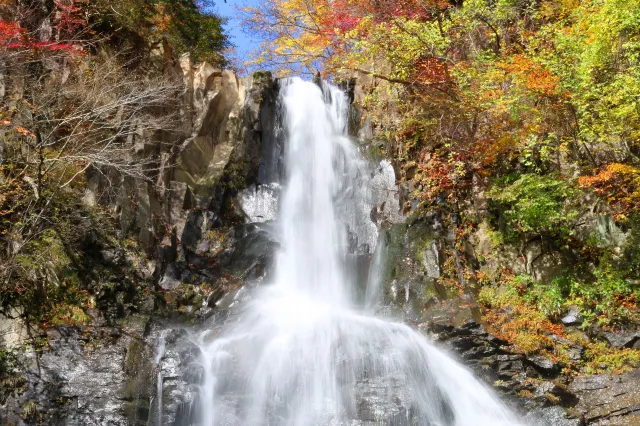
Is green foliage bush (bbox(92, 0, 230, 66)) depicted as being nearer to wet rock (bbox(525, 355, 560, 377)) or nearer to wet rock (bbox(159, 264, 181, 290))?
wet rock (bbox(159, 264, 181, 290))

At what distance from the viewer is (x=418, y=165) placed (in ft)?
45.3

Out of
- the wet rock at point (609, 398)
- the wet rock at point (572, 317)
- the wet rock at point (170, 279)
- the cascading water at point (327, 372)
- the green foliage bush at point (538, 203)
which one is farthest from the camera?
the wet rock at point (170, 279)

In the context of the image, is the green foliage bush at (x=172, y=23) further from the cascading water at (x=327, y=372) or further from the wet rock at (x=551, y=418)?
the wet rock at (x=551, y=418)

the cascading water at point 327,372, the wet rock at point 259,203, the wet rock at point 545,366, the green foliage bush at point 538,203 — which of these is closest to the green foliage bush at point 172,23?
the wet rock at point 259,203

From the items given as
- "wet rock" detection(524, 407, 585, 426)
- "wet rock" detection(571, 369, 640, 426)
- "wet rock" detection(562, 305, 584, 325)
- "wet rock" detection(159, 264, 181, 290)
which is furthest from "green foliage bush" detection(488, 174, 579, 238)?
"wet rock" detection(159, 264, 181, 290)

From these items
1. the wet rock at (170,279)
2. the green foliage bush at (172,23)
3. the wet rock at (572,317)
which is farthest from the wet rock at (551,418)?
the green foliage bush at (172,23)

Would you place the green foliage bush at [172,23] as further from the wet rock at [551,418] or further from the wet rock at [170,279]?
the wet rock at [551,418]

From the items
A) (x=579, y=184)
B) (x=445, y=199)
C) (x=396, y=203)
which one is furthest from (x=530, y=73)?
(x=396, y=203)

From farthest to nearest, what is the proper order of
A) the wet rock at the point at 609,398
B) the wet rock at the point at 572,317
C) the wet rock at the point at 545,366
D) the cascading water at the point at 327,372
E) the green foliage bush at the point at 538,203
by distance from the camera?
the green foliage bush at the point at 538,203 < the wet rock at the point at 572,317 < the wet rock at the point at 545,366 < the cascading water at the point at 327,372 < the wet rock at the point at 609,398

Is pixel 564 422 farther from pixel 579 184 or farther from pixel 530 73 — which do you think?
pixel 530 73

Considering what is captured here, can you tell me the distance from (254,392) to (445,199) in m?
7.40

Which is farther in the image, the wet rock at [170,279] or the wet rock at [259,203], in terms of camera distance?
the wet rock at [259,203]

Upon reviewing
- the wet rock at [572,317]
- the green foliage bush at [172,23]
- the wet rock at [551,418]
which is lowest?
the wet rock at [551,418]

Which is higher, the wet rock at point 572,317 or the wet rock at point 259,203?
the wet rock at point 259,203
